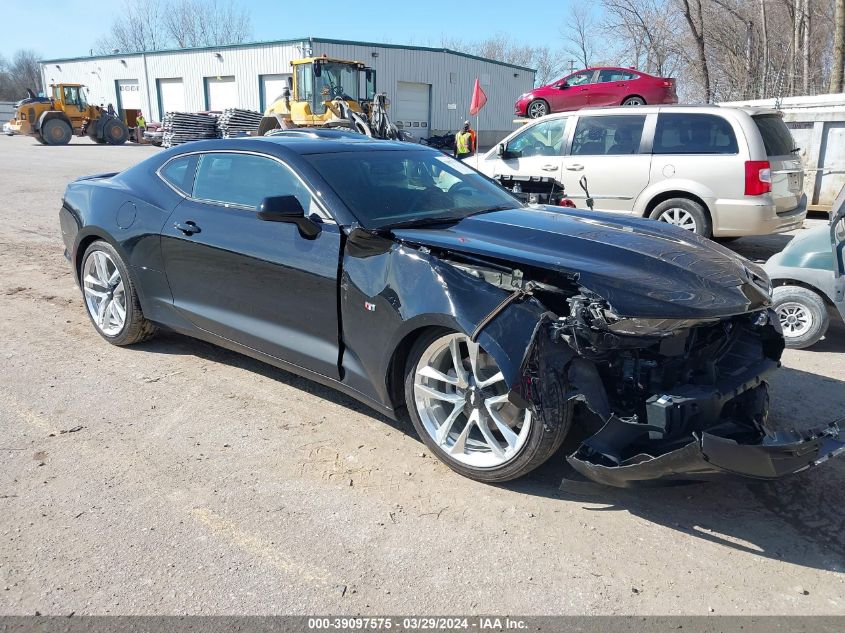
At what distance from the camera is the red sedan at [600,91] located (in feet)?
62.6

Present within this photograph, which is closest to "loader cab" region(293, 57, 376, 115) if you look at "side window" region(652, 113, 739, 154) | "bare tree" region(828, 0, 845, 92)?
"bare tree" region(828, 0, 845, 92)

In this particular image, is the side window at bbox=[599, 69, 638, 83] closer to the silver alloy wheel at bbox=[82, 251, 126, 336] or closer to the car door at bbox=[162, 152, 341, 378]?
the car door at bbox=[162, 152, 341, 378]

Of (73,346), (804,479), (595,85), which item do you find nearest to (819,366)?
(804,479)

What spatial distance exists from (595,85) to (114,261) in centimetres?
1788

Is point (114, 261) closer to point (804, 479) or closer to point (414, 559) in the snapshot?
point (414, 559)

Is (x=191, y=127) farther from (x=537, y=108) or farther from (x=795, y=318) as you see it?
(x=795, y=318)

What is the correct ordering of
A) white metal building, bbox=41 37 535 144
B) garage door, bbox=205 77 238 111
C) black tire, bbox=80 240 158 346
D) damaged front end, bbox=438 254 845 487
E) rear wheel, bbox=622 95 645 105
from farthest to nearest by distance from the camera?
garage door, bbox=205 77 238 111
white metal building, bbox=41 37 535 144
rear wheel, bbox=622 95 645 105
black tire, bbox=80 240 158 346
damaged front end, bbox=438 254 845 487

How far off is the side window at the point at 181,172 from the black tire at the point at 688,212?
5780 millimetres

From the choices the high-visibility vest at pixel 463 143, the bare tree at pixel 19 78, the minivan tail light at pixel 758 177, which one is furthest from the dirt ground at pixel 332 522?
the bare tree at pixel 19 78

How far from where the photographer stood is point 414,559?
2.79 m

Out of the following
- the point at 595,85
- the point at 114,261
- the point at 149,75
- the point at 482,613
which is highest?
the point at 149,75

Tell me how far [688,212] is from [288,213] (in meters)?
6.20

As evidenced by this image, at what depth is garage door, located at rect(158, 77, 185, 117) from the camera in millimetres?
44625

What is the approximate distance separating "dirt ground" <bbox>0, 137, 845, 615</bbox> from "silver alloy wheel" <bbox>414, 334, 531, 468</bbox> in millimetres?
200
